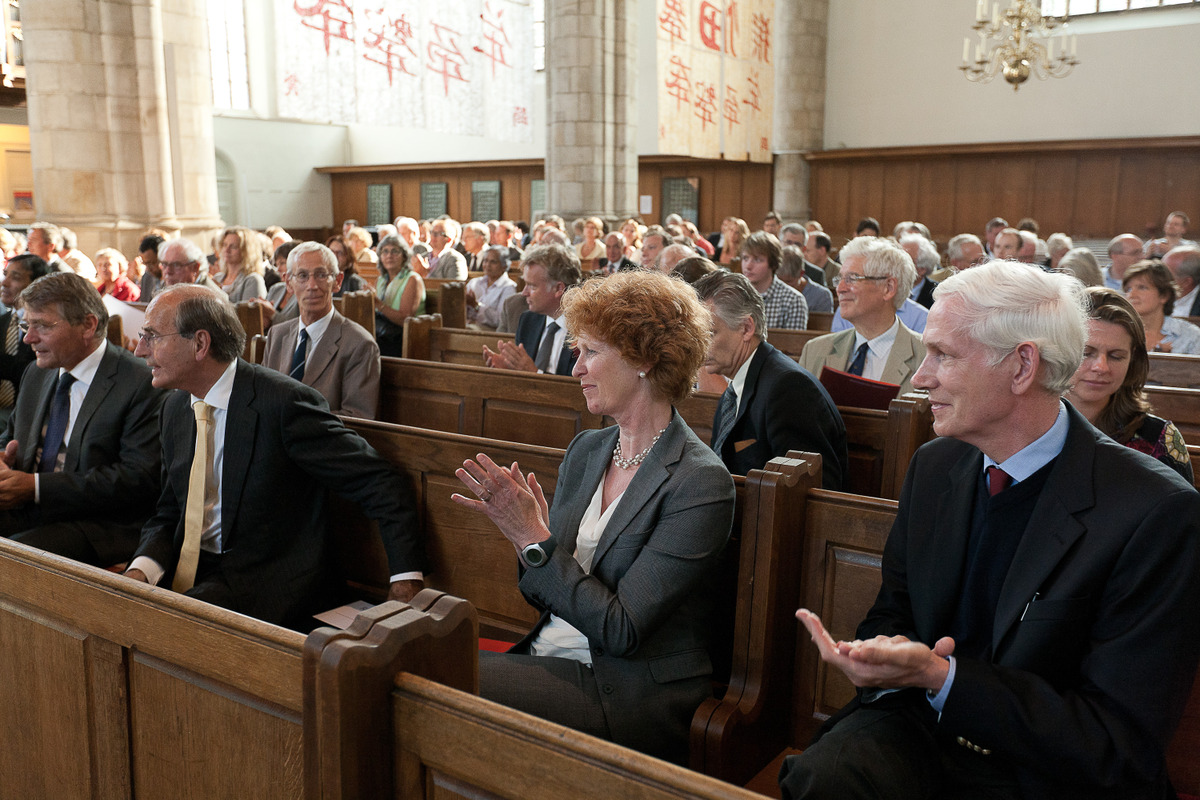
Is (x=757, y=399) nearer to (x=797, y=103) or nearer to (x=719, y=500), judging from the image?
(x=719, y=500)

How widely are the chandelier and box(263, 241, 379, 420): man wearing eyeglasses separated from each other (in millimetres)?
9699

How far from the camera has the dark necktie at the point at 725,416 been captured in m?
2.69

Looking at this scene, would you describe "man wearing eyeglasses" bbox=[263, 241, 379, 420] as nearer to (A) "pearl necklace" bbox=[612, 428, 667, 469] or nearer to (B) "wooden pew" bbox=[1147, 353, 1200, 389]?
(A) "pearl necklace" bbox=[612, 428, 667, 469]

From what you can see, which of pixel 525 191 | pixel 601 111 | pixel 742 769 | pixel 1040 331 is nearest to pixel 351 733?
A: pixel 742 769

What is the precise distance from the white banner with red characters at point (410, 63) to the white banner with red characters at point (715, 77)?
1786 mm

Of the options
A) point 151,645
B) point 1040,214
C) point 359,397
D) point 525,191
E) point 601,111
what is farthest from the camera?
point 525,191

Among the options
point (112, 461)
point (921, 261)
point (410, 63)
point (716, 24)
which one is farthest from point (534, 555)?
point (716, 24)

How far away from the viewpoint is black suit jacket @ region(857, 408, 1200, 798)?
4.58 ft

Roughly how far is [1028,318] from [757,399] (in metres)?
1.10

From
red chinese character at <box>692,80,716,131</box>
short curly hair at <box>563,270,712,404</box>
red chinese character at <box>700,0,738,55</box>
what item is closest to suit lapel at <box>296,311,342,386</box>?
short curly hair at <box>563,270,712,404</box>

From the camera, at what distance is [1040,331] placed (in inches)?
61.1

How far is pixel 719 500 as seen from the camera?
74.6 inches

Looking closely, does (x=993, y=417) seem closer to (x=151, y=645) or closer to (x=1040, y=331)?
(x=1040, y=331)

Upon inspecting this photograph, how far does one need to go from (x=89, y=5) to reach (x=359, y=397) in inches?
220
